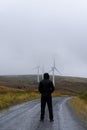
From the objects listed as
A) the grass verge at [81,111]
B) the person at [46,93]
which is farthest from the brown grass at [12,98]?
the person at [46,93]

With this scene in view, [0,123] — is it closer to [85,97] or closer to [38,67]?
[85,97]

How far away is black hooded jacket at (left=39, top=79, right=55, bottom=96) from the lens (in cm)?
2173

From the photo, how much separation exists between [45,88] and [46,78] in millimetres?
489

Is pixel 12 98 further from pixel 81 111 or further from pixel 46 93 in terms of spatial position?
pixel 46 93

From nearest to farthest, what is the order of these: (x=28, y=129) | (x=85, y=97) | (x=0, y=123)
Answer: (x=28, y=129) < (x=0, y=123) < (x=85, y=97)

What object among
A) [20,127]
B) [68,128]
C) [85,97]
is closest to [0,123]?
[20,127]

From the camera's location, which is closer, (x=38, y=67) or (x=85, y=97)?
(x=85, y=97)

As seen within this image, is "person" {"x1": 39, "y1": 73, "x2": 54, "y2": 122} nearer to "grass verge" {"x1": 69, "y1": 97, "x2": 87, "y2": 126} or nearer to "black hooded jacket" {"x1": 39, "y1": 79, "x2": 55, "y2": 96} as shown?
"black hooded jacket" {"x1": 39, "y1": 79, "x2": 55, "y2": 96}

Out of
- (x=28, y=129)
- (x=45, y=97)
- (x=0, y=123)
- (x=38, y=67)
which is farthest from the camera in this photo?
(x=38, y=67)

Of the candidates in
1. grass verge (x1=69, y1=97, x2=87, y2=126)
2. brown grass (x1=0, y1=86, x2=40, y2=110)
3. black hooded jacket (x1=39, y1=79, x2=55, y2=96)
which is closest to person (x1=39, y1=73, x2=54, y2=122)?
black hooded jacket (x1=39, y1=79, x2=55, y2=96)

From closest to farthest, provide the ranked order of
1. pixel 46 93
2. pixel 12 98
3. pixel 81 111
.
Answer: pixel 46 93 < pixel 81 111 < pixel 12 98

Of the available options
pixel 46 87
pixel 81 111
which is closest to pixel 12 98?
pixel 81 111

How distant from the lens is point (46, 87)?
21828 mm

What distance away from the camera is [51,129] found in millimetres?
17625
